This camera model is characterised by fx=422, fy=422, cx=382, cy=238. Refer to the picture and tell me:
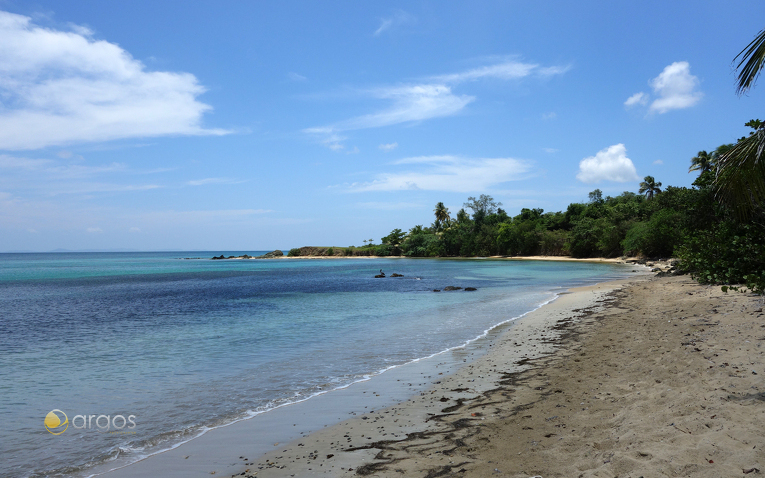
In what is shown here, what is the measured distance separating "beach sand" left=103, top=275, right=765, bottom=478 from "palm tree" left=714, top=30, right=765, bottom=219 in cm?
240

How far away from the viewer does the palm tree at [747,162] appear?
4.77m

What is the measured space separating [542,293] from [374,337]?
15520 millimetres

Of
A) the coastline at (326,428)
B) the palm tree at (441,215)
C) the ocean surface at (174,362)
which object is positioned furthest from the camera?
the palm tree at (441,215)

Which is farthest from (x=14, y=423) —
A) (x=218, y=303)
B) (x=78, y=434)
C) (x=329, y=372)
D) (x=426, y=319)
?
(x=218, y=303)

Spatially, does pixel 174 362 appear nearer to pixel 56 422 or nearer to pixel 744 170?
pixel 56 422

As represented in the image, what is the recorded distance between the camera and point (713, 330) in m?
8.88

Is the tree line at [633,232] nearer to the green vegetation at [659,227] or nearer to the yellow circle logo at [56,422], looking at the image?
the green vegetation at [659,227]

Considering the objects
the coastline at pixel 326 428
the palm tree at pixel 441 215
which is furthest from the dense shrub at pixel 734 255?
the palm tree at pixel 441 215

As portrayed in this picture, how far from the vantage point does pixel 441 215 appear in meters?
124

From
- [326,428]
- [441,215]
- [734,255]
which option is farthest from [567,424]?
[441,215]

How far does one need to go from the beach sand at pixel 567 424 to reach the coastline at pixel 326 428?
0.03 m

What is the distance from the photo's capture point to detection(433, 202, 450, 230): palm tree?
124 metres

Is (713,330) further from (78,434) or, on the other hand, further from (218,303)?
(218,303)

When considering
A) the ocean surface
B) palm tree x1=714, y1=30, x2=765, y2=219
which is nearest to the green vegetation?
palm tree x1=714, y1=30, x2=765, y2=219
